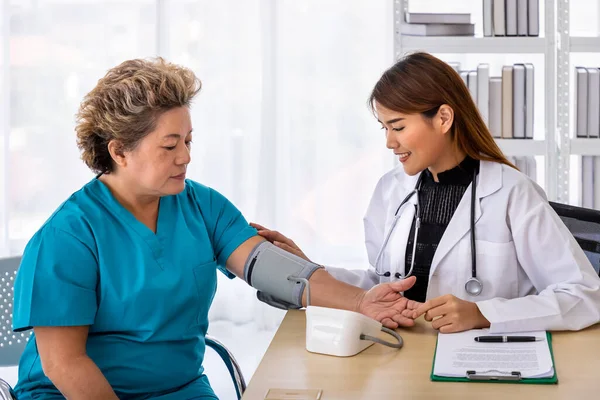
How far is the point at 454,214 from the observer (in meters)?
1.85

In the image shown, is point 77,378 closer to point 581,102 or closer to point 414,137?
point 414,137

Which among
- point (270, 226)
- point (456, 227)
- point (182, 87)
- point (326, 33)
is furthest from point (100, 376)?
point (326, 33)

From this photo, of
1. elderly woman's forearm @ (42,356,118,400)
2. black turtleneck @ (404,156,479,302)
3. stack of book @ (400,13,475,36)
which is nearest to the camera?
elderly woman's forearm @ (42,356,118,400)

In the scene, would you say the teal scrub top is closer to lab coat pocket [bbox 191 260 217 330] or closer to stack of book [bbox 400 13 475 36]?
lab coat pocket [bbox 191 260 217 330]

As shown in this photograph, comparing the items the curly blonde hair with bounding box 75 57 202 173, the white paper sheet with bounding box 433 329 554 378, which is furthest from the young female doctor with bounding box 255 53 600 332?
the curly blonde hair with bounding box 75 57 202 173

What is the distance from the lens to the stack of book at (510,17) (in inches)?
117

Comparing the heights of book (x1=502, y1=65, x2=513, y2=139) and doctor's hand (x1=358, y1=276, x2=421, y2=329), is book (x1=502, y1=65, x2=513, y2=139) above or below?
above

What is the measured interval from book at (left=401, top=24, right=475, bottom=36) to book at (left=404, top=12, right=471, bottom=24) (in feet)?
0.05

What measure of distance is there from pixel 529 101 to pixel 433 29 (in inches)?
17.8

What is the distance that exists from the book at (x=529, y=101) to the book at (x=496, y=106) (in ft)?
0.32

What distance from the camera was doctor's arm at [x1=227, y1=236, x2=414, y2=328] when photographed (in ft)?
5.25

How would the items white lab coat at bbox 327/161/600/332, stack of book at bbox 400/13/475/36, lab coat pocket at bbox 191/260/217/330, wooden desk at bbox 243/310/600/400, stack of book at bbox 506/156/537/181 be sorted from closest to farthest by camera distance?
wooden desk at bbox 243/310/600/400, white lab coat at bbox 327/161/600/332, lab coat pocket at bbox 191/260/217/330, stack of book at bbox 400/13/475/36, stack of book at bbox 506/156/537/181

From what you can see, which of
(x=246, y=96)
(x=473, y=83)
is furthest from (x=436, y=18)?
(x=246, y=96)

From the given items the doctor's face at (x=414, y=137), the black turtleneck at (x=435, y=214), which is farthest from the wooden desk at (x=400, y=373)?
the doctor's face at (x=414, y=137)
